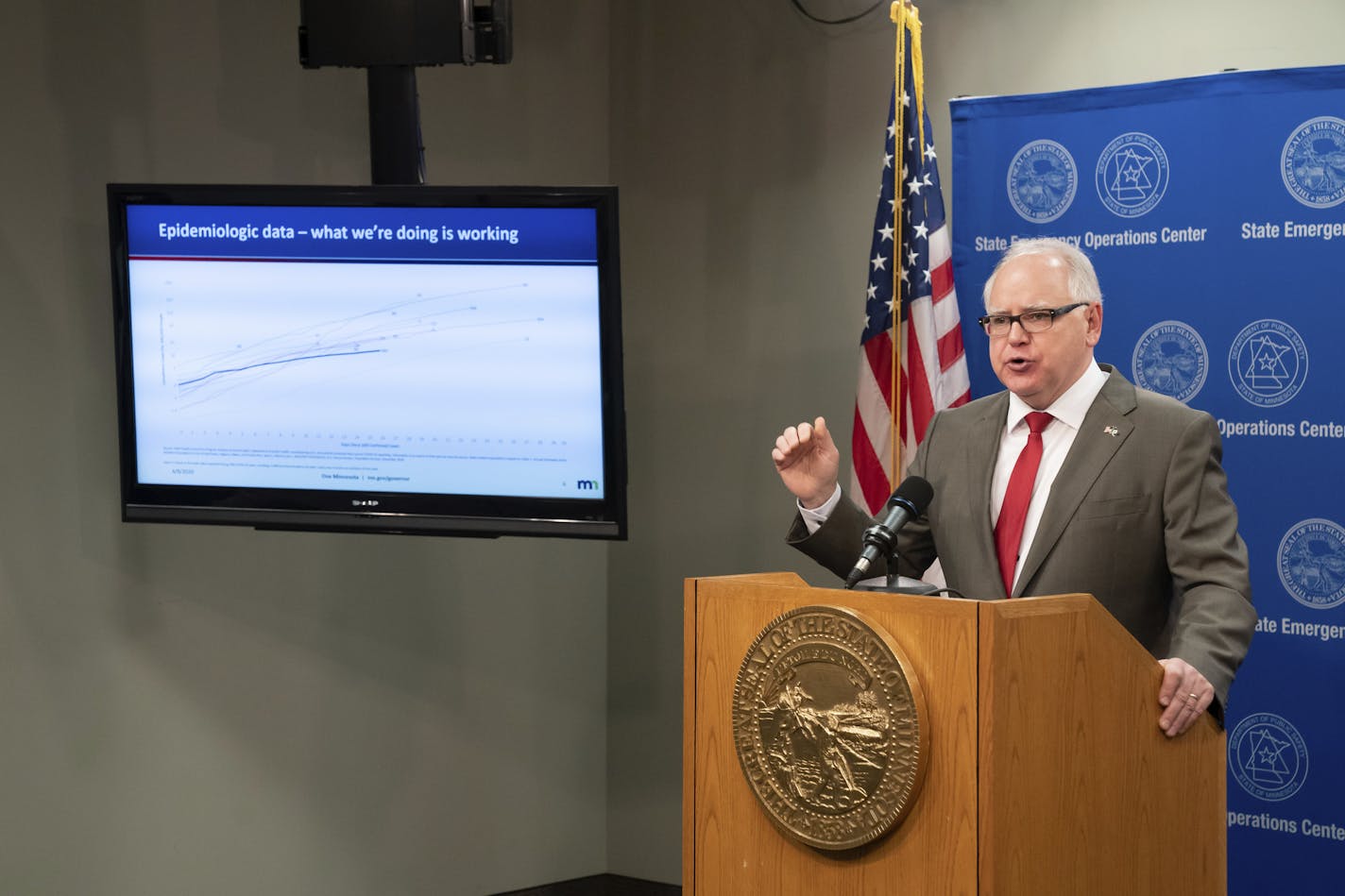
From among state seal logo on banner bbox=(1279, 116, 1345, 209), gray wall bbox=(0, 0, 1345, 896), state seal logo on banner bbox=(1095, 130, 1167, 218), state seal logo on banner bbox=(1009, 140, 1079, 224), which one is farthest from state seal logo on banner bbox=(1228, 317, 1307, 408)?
gray wall bbox=(0, 0, 1345, 896)

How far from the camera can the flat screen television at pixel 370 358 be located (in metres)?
3.42

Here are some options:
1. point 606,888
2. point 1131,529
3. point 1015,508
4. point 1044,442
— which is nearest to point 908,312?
point 1044,442

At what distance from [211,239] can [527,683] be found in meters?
2.05

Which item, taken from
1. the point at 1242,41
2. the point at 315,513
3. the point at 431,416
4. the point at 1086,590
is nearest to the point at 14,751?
the point at 315,513

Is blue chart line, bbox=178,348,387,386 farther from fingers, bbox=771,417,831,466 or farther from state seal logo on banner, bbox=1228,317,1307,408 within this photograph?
state seal logo on banner, bbox=1228,317,1307,408

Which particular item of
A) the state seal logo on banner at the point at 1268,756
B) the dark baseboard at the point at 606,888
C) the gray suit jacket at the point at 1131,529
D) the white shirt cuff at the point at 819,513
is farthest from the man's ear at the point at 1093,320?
the dark baseboard at the point at 606,888

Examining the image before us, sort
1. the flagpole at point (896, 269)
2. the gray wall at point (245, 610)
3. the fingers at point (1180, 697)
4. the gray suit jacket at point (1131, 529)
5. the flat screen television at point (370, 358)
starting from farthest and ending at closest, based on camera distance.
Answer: the flagpole at point (896, 269), the gray wall at point (245, 610), the flat screen television at point (370, 358), the gray suit jacket at point (1131, 529), the fingers at point (1180, 697)

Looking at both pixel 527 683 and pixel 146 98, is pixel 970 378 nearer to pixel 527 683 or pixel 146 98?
pixel 527 683

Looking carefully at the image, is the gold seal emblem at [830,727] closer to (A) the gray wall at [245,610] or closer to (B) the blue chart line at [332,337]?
(B) the blue chart line at [332,337]

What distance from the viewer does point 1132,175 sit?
4.00m

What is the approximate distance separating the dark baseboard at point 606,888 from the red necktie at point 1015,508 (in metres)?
2.55

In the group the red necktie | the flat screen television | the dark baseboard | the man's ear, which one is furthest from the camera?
the dark baseboard

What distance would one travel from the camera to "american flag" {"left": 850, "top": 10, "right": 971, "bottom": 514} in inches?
161

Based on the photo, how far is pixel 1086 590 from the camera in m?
2.78
